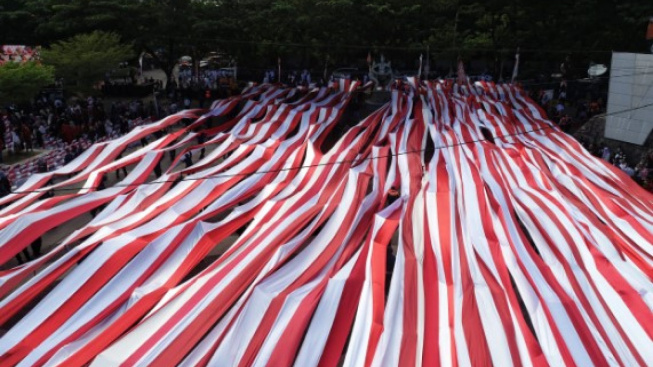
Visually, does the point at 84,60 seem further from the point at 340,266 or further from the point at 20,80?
the point at 340,266

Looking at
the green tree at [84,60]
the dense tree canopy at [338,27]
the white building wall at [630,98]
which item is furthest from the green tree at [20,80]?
the white building wall at [630,98]

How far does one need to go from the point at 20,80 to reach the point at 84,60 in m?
4.56

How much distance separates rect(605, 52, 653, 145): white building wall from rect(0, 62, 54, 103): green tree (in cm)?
2145

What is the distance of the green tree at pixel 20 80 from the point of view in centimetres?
1798

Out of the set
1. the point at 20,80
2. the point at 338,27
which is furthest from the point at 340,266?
the point at 338,27

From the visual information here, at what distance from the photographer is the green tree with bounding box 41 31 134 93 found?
896 inches

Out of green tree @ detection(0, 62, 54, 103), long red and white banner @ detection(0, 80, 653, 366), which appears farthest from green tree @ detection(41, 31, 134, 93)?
long red and white banner @ detection(0, 80, 653, 366)

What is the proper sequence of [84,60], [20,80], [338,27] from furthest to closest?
[338,27]
[84,60]
[20,80]

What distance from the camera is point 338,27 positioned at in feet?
107

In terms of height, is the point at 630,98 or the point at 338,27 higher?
the point at 338,27

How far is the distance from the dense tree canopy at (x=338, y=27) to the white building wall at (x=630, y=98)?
875 centimetres

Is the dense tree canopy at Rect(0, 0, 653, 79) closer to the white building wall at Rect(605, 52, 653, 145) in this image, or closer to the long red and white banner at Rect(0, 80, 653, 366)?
the white building wall at Rect(605, 52, 653, 145)

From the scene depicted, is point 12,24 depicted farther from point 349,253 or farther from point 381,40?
point 349,253

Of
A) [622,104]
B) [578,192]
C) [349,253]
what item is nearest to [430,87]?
[622,104]
